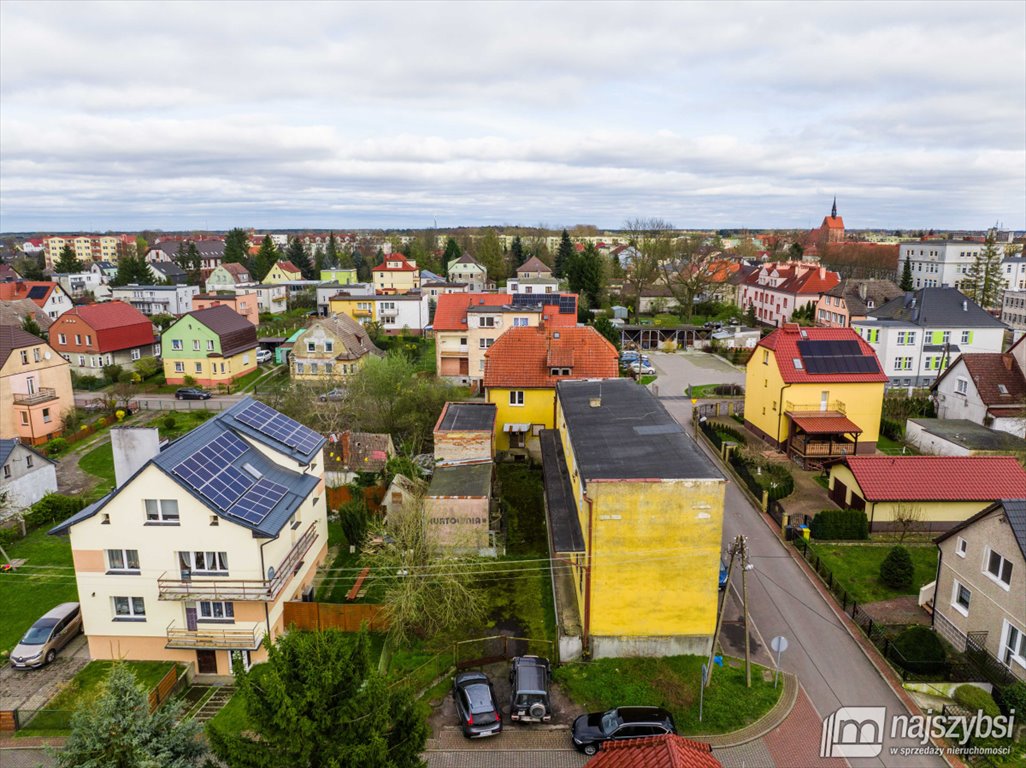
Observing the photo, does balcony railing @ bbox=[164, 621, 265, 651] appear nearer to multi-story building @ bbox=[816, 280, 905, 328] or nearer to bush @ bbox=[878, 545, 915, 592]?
bush @ bbox=[878, 545, 915, 592]

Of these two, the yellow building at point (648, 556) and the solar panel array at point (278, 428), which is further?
the solar panel array at point (278, 428)

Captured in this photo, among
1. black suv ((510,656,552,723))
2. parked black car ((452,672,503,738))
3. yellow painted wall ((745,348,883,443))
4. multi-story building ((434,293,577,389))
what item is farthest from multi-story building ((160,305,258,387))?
black suv ((510,656,552,723))

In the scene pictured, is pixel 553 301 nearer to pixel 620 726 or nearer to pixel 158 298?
pixel 620 726

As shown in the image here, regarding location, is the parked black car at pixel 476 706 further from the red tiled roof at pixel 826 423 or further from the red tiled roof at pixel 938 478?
the red tiled roof at pixel 826 423

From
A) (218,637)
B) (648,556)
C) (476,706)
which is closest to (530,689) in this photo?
(476,706)

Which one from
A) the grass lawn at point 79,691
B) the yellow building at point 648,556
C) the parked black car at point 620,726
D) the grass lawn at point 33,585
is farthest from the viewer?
the grass lawn at point 33,585

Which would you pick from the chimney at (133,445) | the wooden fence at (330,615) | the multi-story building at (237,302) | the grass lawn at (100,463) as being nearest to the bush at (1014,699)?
the wooden fence at (330,615)
